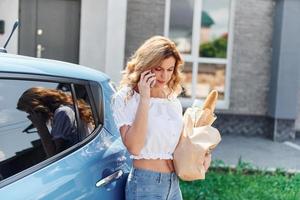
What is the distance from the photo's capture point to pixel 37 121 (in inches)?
89.5

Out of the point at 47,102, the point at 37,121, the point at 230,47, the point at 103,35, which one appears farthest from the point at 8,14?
the point at 37,121

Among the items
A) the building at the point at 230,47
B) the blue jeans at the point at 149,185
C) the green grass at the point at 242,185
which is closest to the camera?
the blue jeans at the point at 149,185

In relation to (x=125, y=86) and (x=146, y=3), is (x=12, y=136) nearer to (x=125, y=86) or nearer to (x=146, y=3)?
(x=125, y=86)

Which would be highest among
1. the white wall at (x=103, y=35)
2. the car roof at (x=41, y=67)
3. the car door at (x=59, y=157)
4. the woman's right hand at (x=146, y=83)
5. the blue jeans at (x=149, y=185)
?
the white wall at (x=103, y=35)

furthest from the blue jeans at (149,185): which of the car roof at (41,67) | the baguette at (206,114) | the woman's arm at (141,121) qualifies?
the car roof at (41,67)

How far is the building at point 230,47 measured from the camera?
9.43 meters

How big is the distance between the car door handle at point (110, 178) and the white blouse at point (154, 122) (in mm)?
155

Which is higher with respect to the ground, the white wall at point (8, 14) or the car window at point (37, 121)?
the white wall at point (8, 14)

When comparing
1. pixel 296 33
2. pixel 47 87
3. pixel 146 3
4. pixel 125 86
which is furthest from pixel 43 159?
pixel 296 33

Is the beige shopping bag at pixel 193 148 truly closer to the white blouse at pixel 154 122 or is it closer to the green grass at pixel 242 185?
the white blouse at pixel 154 122

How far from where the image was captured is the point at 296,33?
952 centimetres

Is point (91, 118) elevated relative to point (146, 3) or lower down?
lower down

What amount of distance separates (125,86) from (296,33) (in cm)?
767

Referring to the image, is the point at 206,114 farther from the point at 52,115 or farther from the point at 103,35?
the point at 103,35
